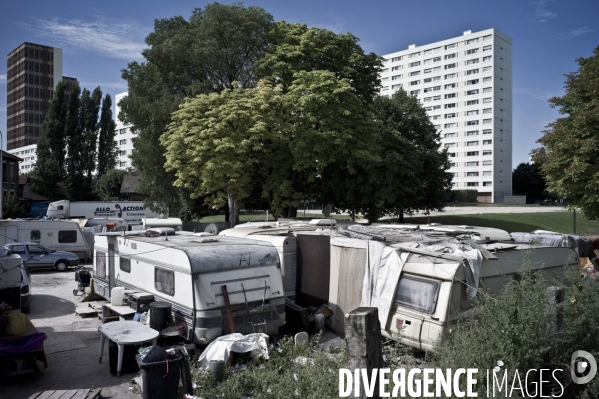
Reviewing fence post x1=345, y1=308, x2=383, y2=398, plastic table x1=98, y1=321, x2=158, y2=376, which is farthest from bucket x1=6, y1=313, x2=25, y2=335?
fence post x1=345, y1=308, x2=383, y2=398

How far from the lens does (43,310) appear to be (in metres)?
14.8

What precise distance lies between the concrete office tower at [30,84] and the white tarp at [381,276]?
347 ft

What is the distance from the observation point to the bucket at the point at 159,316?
9.88m

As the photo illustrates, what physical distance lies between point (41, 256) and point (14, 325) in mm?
15274

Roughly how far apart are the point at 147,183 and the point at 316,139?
12104mm

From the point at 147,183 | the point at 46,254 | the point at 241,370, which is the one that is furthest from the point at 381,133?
the point at 241,370

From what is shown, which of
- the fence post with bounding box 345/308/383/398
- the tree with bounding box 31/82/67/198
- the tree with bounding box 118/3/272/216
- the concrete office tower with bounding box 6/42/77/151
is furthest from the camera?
the concrete office tower with bounding box 6/42/77/151

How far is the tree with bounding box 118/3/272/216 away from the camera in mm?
28969

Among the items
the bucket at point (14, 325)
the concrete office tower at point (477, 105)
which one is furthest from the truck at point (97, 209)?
the concrete office tower at point (477, 105)

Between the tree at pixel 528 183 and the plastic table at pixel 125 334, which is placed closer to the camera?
the plastic table at pixel 125 334

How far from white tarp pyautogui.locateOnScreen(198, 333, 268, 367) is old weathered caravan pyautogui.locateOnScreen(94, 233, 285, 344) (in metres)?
0.51

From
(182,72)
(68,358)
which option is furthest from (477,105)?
(68,358)

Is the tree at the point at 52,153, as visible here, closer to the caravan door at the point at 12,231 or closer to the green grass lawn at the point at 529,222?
the caravan door at the point at 12,231

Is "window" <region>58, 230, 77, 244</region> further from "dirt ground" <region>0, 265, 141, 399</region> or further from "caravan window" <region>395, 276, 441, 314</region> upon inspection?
"caravan window" <region>395, 276, 441, 314</region>
